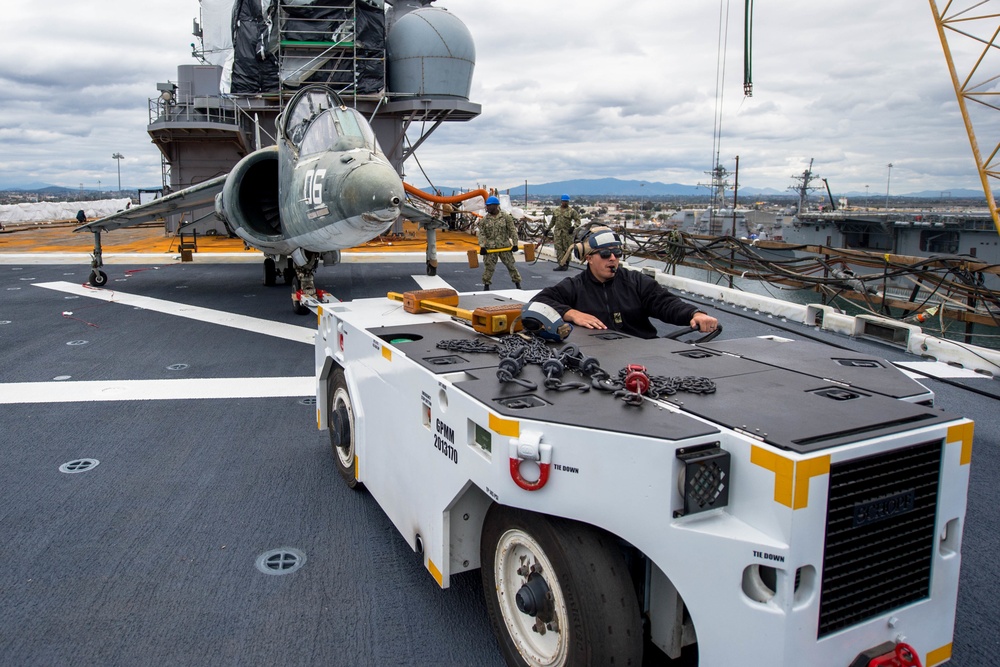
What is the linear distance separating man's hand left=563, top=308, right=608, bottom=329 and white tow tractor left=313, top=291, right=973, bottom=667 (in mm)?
930

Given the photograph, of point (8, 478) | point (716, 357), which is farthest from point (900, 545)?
point (8, 478)

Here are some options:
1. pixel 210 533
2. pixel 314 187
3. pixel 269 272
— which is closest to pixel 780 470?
pixel 210 533

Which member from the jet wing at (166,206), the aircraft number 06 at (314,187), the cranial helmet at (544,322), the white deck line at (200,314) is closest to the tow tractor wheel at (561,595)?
the cranial helmet at (544,322)

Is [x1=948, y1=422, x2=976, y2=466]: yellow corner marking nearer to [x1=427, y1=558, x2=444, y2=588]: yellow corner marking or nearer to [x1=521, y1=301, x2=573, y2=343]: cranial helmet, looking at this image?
[x1=521, y1=301, x2=573, y2=343]: cranial helmet

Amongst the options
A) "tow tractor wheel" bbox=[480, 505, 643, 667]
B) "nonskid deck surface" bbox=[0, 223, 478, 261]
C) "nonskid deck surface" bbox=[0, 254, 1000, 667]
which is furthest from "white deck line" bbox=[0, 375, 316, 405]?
"nonskid deck surface" bbox=[0, 223, 478, 261]

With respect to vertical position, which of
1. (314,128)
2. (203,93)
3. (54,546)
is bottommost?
(54,546)

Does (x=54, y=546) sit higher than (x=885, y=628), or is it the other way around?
(x=885, y=628)

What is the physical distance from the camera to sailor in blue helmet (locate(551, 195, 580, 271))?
15.9 meters

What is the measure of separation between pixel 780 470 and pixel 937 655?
1128 millimetres

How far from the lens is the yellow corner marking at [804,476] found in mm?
2041

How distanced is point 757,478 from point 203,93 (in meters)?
25.4

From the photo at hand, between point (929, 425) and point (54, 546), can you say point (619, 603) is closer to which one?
point (929, 425)

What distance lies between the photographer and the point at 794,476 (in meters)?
2.04

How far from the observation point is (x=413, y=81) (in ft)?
79.1
